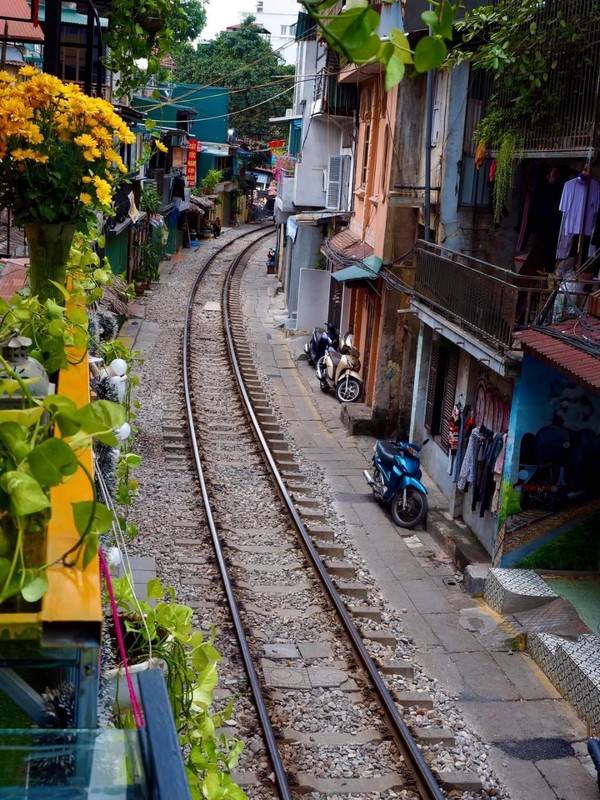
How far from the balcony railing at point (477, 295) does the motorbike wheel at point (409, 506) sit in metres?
2.70

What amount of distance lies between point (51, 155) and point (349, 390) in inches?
650

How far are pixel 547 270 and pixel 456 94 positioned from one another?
11.6 feet

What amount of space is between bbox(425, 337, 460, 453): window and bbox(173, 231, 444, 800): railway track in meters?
2.58

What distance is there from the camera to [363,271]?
68.1ft

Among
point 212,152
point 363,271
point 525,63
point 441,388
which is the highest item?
point 525,63

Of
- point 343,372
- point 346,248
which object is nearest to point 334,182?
point 346,248

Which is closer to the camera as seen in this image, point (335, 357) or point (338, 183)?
point (335, 357)

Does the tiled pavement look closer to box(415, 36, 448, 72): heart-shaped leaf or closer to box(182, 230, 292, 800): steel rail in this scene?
box(182, 230, 292, 800): steel rail

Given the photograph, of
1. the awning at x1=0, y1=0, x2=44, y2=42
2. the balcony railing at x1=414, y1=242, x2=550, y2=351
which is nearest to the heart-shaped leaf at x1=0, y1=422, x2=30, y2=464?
the awning at x1=0, y1=0, x2=44, y2=42

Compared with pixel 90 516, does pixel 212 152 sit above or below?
above

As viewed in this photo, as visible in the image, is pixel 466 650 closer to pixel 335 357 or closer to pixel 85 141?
pixel 85 141

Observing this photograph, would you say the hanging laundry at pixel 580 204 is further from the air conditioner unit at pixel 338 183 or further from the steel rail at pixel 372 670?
the air conditioner unit at pixel 338 183

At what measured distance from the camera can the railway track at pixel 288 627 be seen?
28.1 ft

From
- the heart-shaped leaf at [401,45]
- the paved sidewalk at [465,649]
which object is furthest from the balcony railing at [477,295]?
the heart-shaped leaf at [401,45]
